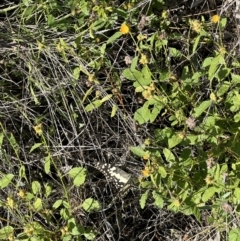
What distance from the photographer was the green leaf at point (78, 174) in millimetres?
1636

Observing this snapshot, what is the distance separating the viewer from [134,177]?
1.77 meters

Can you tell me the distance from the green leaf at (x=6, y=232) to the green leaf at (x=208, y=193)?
1.92 feet

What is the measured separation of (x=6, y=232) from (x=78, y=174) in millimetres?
278

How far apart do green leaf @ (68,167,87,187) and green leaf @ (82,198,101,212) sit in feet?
0.22

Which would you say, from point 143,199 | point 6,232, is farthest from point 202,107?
point 6,232

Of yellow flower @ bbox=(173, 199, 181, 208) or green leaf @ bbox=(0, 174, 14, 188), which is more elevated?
yellow flower @ bbox=(173, 199, 181, 208)

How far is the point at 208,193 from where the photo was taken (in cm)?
150

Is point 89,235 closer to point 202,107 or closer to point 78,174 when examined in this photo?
point 78,174

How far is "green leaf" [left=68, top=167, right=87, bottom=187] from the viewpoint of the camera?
64.4 inches

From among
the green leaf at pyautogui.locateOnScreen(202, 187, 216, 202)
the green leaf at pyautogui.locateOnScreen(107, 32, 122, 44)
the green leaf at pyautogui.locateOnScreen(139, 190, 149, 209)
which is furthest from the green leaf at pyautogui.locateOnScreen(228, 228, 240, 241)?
the green leaf at pyautogui.locateOnScreen(107, 32, 122, 44)

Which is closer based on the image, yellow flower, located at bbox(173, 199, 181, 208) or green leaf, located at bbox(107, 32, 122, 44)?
yellow flower, located at bbox(173, 199, 181, 208)

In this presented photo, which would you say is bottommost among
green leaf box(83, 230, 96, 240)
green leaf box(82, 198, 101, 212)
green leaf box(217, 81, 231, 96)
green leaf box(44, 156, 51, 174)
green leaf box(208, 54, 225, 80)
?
green leaf box(83, 230, 96, 240)

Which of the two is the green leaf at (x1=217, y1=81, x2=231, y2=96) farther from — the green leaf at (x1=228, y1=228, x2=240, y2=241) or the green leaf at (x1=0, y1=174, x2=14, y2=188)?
the green leaf at (x1=0, y1=174, x2=14, y2=188)

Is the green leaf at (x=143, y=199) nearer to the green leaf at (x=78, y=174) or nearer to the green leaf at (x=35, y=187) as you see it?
the green leaf at (x=78, y=174)
